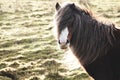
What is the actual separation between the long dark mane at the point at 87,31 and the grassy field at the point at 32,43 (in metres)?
3.07

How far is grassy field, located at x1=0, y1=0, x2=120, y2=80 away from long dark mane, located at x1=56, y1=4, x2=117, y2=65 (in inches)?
121

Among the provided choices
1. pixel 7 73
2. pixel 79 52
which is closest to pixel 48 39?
pixel 7 73

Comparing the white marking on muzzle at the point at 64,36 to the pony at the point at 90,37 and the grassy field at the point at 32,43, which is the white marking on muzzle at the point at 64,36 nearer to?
the pony at the point at 90,37

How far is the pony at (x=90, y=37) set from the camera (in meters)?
6.30

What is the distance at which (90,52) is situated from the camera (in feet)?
21.2

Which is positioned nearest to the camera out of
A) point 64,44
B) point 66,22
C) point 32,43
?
point 64,44

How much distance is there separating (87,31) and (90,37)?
13cm

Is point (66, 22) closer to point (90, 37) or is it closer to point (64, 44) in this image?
point (64, 44)

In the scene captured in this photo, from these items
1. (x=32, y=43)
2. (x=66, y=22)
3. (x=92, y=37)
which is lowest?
(x=32, y=43)

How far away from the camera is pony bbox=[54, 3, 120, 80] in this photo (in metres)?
6.30

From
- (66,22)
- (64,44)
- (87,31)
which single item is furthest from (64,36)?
(87,31)

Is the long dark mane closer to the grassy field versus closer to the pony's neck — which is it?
the pony's neck

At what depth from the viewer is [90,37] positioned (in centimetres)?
640

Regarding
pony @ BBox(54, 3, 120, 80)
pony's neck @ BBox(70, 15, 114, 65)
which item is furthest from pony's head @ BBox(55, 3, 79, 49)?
pony's neck @ BBox(70, 15, 114, 65)
